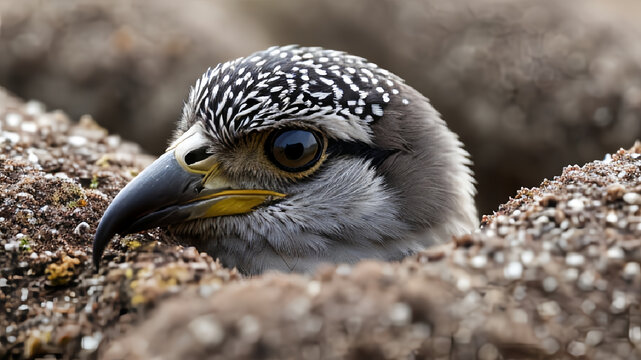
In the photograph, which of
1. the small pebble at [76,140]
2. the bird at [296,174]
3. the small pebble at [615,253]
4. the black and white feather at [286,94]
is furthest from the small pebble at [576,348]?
the small pebble at [76,140]

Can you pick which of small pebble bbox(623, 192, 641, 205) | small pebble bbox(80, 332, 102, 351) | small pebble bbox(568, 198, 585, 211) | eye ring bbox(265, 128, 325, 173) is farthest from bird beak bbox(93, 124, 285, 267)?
small pebble bbox(623, 192, 641, 205)

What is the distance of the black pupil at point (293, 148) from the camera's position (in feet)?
8.68

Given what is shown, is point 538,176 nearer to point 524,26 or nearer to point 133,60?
point 524,26

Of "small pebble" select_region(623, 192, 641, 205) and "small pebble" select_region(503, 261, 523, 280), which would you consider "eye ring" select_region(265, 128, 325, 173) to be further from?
"small pebble" select_region(623, 192, 641, 205)

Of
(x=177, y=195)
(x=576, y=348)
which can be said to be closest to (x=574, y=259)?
(x=576, y=348)

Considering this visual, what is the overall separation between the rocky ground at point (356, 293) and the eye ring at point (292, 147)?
52cm

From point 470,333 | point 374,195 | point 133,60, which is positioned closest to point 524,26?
point 133,60

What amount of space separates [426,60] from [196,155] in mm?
4289

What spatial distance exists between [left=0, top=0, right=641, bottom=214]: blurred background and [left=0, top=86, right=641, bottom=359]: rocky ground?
3.44 m

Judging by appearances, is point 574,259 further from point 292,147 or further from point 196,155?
point 196,155

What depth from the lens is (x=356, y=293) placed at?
69.0 inches

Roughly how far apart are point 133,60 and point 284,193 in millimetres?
3601

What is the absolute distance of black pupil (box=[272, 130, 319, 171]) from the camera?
2645 millimetres

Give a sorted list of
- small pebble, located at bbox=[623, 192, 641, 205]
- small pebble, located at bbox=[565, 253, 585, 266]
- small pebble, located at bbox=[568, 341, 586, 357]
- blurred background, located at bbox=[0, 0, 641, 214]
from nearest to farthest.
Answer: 1. small pebble, located at bbox=[568, 341, 586, 357]
2. small pebble, located at bbox=[565, 253, 585, 266]
3. small pebble, located at bbox=[623, 192, 641, 205]
4. blurred background, located at bbox=[0, 0, 641, 214]
